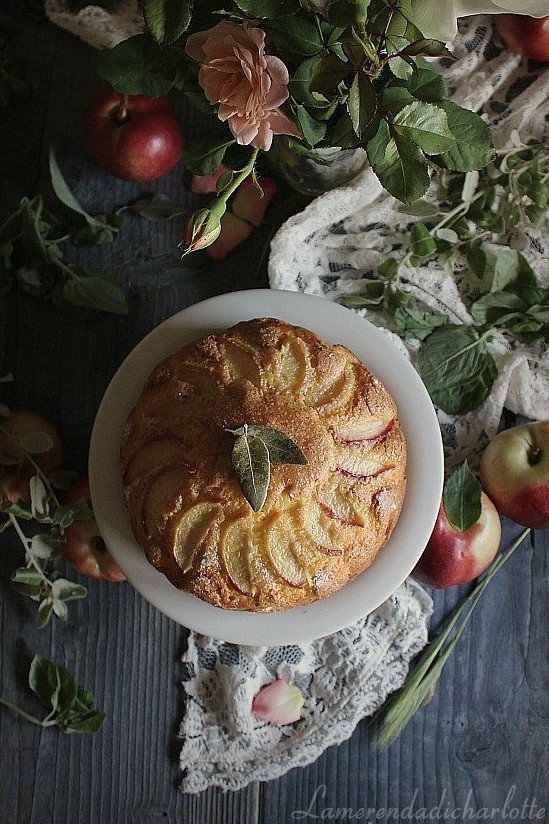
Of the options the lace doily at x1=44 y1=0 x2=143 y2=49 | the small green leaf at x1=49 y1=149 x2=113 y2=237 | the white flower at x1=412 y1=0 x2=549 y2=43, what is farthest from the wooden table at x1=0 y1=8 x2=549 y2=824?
the white flower at x1=412 y1=0 x2=549 y2=43

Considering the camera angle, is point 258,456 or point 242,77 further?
point 258,456

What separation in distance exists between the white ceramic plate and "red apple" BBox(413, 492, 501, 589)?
12cm

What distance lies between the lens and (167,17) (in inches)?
29.3

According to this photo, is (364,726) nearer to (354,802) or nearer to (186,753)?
(354,802)

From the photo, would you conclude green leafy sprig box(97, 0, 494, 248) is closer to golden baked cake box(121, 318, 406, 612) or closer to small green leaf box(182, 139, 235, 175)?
small green leaf box(182, 139, 235, 175)

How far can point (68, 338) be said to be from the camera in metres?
1.26

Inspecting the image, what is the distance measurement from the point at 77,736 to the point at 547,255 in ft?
3.15

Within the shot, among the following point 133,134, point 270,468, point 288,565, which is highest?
point 133,134

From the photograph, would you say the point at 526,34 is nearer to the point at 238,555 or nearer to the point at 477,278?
the point at 477,278

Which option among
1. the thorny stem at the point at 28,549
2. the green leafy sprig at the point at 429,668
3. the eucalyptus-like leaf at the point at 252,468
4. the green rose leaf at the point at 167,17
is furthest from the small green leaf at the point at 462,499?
the green rose leaf at the point at 167,17

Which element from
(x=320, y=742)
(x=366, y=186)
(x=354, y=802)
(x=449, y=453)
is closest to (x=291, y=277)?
(x=366, y=186)

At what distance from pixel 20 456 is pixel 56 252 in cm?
30

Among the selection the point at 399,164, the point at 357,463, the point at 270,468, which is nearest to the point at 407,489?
the point at 357,463

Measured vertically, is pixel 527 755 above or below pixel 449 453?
below
